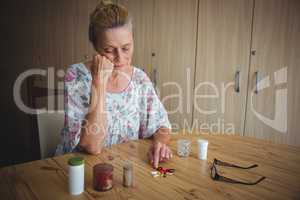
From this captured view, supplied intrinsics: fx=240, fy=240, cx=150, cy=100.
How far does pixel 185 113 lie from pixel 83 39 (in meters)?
1.51

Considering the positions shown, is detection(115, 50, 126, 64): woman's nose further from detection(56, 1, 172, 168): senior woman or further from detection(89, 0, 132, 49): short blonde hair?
detection(89, 0, 132, 49): short blonde hair

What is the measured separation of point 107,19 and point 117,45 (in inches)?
5.7

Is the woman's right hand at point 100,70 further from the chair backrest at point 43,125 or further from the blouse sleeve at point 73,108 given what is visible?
→ the chair backrest at point 43,125

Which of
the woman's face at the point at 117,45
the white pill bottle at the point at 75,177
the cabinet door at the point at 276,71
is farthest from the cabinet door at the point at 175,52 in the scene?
the white pill bottle at the point at 75,177

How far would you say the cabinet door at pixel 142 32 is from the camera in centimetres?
276

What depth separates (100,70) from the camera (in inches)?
47.1

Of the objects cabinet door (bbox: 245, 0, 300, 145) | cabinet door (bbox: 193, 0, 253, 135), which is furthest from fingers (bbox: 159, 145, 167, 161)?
cabinet door (bbox: 245, 0, 300, 145)

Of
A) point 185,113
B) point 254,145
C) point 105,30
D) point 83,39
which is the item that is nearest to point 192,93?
point 185,113

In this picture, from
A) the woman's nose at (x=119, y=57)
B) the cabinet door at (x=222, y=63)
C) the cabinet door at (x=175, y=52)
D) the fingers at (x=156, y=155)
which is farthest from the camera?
the cabinet door at (x=175, y=52)

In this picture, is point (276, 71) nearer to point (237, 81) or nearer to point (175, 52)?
point (237, 81)

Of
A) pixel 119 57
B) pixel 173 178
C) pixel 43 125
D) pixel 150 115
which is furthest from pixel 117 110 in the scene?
pixel 173 178

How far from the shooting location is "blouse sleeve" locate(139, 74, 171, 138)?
4.73ft

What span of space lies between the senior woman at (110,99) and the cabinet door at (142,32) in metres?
1.33

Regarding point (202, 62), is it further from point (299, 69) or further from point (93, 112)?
point (93, 112)
